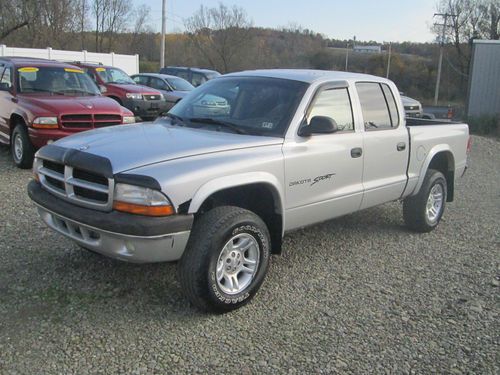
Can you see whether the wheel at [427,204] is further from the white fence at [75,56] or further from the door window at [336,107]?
the white fence at [75,56]

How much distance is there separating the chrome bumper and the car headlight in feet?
0.54

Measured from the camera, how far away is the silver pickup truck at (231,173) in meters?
3.53

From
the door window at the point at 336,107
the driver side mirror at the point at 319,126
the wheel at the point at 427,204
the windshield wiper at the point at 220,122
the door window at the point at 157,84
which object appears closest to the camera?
the driver side mirror at the point at 319,126

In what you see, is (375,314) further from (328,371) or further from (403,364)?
(328,371)

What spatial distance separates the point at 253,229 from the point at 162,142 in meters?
0.97

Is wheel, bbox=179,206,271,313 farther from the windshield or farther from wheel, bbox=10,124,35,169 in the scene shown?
wheel, bbox=10,124,35,169

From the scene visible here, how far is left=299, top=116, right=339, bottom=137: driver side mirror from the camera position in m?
4.33

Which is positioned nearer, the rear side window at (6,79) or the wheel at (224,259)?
the wheel at (224,259)

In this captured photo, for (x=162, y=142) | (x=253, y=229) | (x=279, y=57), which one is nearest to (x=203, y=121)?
(x=162, y=142)

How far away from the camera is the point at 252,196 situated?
437 centimetres

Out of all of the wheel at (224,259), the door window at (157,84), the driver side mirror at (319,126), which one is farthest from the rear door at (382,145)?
the door window at (157,84)

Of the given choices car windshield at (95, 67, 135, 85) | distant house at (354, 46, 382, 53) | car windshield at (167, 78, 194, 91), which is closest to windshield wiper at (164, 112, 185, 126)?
car windshield at (95, 67, 135, 85)

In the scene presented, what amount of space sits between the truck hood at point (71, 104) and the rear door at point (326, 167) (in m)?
4.99

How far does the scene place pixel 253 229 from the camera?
13.0ft
